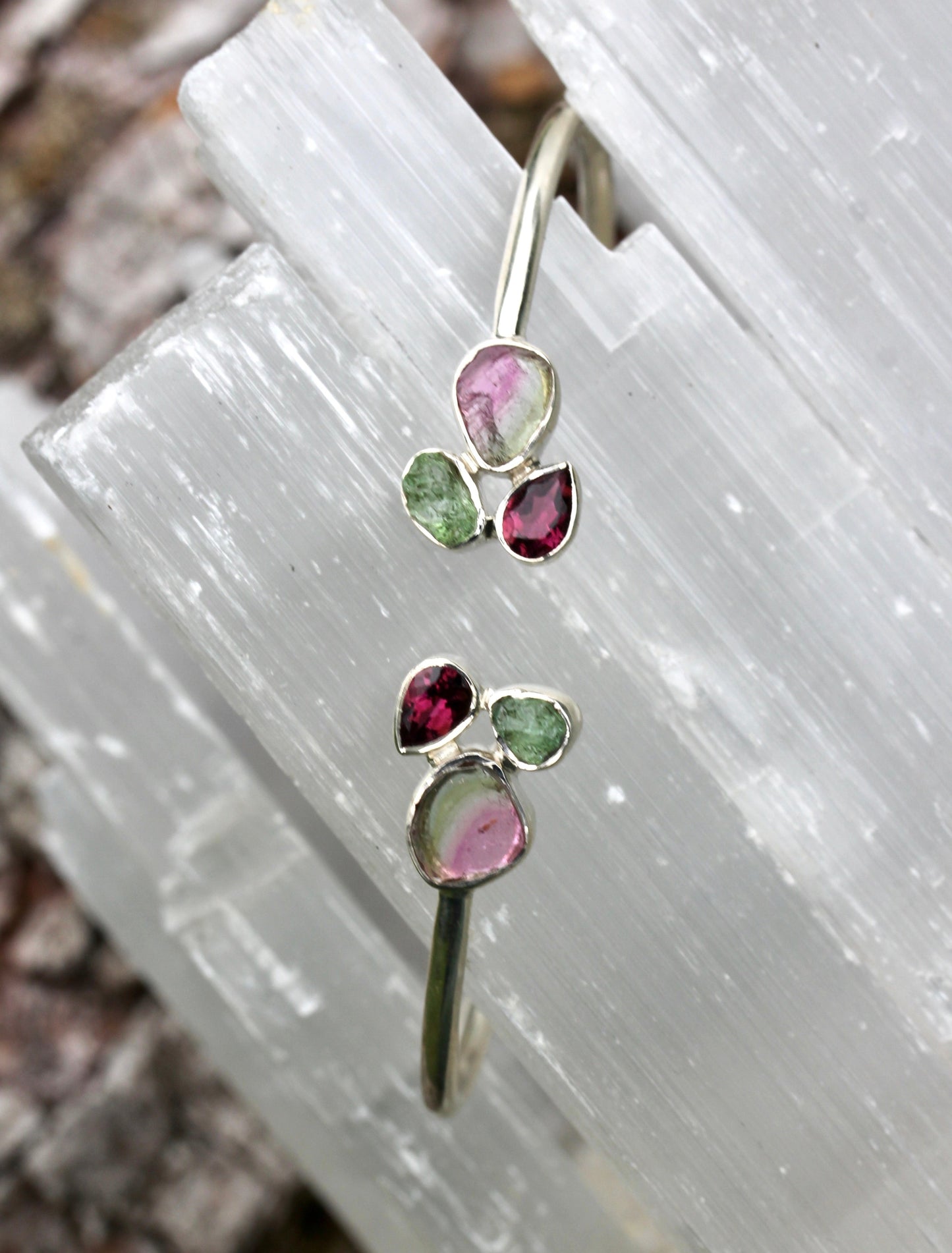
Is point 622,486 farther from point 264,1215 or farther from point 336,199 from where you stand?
point 264,1215

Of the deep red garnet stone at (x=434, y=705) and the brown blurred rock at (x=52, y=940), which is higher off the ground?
the brown blurred rock at (x=52, y=940)

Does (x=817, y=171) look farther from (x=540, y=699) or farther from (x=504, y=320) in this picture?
(x=540, y=699)

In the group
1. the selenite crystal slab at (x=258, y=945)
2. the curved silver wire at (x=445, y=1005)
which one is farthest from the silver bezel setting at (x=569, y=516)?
the selenite crystal slab at (x=258, y=945)

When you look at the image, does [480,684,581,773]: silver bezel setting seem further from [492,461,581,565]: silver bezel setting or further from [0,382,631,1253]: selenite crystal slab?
[0,382,631,1253]: selenite crystal slab

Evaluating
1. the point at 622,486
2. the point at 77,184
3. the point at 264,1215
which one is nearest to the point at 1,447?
the point at 77,184

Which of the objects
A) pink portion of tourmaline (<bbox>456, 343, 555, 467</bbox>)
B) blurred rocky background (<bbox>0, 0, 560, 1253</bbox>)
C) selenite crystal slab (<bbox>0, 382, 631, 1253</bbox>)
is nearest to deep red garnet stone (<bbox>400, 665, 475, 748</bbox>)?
pink portion of tourmaline (<bbox>456, 343, 555, 467</bbox>)

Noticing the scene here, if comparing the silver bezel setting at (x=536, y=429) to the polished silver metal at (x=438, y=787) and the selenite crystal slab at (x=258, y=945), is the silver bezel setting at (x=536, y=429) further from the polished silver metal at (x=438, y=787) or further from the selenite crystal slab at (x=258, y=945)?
the selenite crystal slab at (x=258, y=945)
